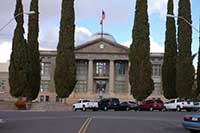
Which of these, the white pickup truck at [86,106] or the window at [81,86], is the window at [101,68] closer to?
the window at [81,86]

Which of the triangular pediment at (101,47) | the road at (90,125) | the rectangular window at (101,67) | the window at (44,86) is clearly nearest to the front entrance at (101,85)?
the rectangular window at (101,67)

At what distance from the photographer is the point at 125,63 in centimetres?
9869

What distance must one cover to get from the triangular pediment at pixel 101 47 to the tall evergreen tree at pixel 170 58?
22.5 meters

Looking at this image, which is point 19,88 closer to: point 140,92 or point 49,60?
point 140,92

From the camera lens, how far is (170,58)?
73.0m

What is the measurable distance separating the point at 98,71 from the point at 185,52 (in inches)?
1401

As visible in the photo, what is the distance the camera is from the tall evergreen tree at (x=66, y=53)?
68.8 metres

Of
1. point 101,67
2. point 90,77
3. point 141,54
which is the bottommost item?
point 90,77

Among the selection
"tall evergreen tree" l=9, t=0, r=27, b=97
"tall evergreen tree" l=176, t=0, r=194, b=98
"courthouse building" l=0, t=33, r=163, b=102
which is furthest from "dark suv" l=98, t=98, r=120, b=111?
"courthouse building" l=0, t=33, r=163, b=102

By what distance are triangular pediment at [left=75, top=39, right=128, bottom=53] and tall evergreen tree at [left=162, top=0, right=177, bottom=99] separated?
73.7 feet

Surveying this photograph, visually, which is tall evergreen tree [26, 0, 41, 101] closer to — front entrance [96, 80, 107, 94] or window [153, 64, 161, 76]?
front entrance [96, 80, 107, 94]

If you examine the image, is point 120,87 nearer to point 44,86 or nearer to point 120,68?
point 120,68

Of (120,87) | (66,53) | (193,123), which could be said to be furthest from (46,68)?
(193,123)

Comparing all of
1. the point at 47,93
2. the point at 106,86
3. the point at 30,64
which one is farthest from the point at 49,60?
the point at 30,64
